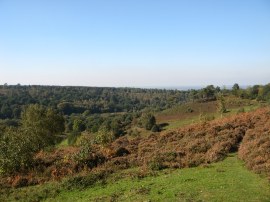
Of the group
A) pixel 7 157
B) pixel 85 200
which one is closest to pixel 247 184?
pixel 85 200

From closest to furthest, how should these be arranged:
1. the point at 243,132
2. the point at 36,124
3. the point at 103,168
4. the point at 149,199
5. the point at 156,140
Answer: the point at 149,199 → the point at 103,168 → the point at 243,132 → the point at 156,140 → the point at 36,124

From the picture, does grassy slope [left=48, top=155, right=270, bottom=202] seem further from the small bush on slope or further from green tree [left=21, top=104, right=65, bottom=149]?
green tree [left=21, top=104, right=65, bottom=149]

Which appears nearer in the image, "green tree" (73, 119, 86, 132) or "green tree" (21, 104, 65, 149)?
"green tree" (21, 104, 65, 149)

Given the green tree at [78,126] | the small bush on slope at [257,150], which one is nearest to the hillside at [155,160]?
the small bush on slope at [257,150]

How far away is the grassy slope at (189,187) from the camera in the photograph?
2028 cm

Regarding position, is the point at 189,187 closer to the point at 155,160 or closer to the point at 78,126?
the point at 155,160

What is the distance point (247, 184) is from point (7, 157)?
2265 centimetres

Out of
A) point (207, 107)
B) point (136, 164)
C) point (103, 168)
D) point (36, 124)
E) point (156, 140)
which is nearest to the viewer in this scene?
point (103, 168)

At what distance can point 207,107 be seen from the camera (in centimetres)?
13375

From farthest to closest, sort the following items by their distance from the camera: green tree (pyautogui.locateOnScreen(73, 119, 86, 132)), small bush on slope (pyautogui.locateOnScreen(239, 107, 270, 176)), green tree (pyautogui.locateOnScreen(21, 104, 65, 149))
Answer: green tree (pyautogui.locateOnScreen(73, 119, 86, 132)) → green tree (pyautogui.locateOnScreen(21, 104, 65, 149)) → small bush on slope (pyautogui.locateOnScreen(239, 107, 270, 176))

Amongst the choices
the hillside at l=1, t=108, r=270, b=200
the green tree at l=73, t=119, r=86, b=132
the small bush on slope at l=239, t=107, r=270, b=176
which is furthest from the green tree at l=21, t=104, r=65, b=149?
the green tree at l=73, t=119, r=86, b=132

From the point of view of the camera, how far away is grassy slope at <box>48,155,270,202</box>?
20.3 metres

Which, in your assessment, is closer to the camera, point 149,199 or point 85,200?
point 149,199

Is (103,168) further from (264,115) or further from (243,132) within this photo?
(264,115)
